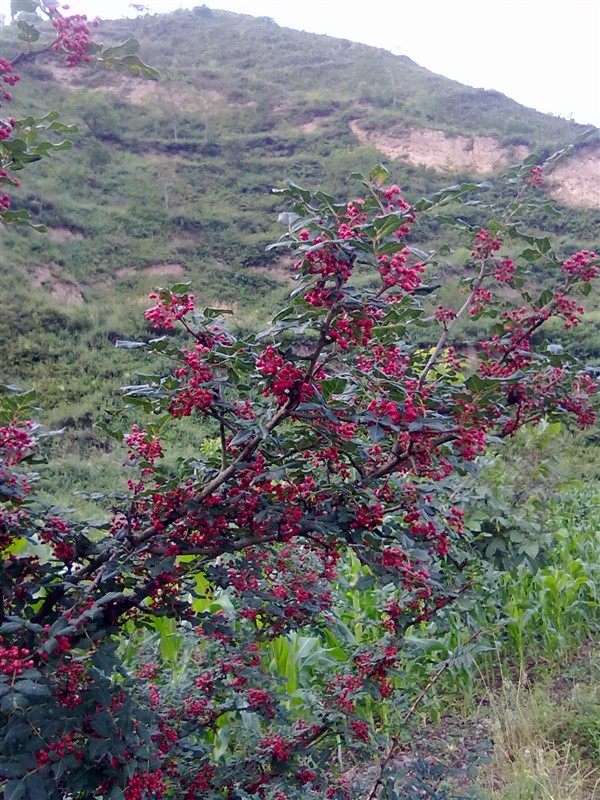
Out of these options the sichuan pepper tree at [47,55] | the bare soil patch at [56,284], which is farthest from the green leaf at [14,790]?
the bare soil patch at [56,284]

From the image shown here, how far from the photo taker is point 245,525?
4.04 feet

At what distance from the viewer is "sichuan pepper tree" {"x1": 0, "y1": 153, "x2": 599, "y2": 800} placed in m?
1.03

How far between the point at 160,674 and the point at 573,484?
2575 millimetres

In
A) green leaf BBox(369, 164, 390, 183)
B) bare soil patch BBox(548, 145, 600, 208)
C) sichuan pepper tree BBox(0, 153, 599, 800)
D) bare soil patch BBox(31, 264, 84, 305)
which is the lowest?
bare soil patch BBox(31, 264, 84, 305)

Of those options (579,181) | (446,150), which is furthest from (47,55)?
(446,150)

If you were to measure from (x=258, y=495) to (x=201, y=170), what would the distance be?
29333 millimetres

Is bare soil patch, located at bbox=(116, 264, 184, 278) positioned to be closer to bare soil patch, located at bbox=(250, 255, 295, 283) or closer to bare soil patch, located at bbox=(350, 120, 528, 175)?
bare soil patch, located at bbox=(250, 255, 295, 283)

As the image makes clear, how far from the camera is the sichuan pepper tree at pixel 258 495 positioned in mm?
1033

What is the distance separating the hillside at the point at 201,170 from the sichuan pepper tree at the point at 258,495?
12505 mm

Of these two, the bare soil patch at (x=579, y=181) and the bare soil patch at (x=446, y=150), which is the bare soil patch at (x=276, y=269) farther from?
the bare soil patch at (x=579, y=181)

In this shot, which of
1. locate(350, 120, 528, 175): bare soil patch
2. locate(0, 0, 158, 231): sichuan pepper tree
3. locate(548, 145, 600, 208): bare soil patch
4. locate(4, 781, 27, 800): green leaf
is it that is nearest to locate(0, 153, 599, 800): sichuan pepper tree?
locate(4, 781, 27, 800): green leaf

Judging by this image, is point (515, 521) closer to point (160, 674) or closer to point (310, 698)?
point (310, 698)

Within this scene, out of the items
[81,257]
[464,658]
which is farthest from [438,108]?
[464,658]

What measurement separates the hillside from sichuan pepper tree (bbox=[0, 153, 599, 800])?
41.0 feet
